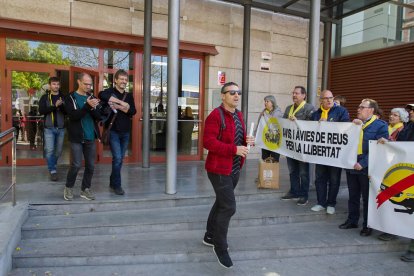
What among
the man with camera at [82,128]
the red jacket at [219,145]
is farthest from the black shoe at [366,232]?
the man with camera at [82,128]

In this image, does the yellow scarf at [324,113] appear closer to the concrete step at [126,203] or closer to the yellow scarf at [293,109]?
the yellow scarf at [293,109]

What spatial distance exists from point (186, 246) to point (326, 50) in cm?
871

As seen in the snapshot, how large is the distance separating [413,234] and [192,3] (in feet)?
24.7

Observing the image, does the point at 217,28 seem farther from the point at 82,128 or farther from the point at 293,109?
the point at 82,128

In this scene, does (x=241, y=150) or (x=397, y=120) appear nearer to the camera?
(x=241, y=150)

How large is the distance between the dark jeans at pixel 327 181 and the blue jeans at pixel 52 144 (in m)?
4.67

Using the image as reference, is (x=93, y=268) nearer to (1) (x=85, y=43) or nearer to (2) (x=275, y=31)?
(1) (x=85, y=43)

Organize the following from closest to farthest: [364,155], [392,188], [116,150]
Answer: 1. [392,188]
2. [364,155]
3. [116,150]

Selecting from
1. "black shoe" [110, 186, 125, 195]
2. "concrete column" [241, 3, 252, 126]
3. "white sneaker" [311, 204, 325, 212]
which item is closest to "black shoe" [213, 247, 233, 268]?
"white sneaker" [311, 204, 325, 212]

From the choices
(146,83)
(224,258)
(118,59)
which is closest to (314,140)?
(224,258)

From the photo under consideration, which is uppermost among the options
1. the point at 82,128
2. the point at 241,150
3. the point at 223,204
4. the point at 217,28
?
the point at 217,28

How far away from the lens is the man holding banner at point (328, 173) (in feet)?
17.2

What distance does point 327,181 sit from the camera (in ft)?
17.9

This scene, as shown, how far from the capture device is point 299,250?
429 centimetres
